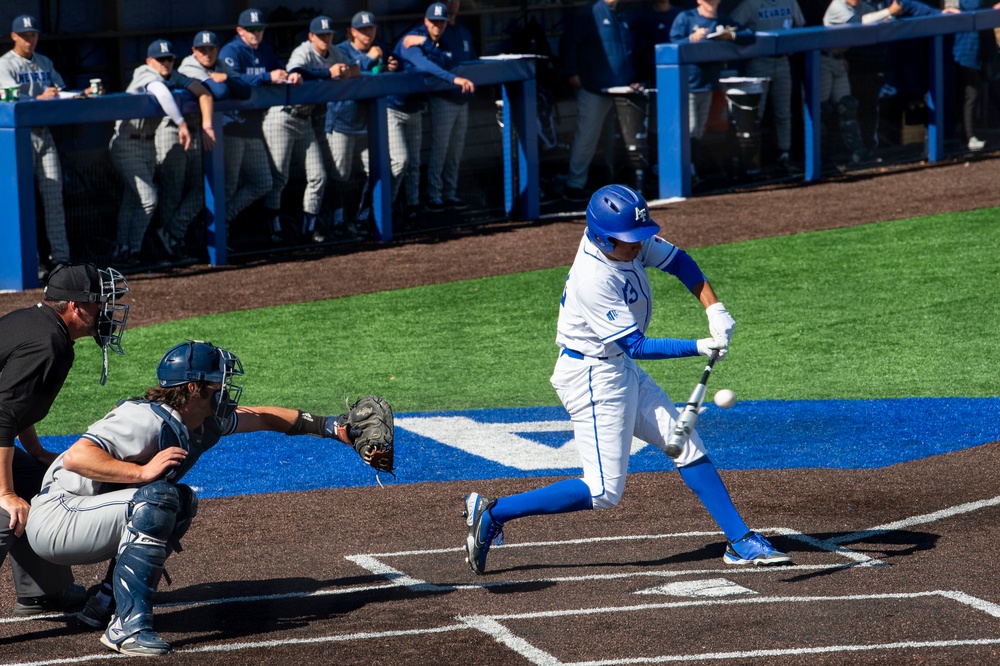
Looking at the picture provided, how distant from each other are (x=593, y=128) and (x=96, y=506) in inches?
416

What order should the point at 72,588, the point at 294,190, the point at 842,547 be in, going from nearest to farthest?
the point at 72,588, the point at 842,547, the point at 294,190

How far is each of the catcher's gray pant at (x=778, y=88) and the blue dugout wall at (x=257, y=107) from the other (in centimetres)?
270

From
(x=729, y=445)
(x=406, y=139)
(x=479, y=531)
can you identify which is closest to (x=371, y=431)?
(x=479, y=531)

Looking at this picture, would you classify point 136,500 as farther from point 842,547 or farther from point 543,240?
point 543,240

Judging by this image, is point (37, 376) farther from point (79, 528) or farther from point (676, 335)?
point (676, 335)

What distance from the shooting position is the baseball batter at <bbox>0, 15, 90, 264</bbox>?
11.5m

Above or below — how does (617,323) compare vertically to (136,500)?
above

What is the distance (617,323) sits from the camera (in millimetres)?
5621

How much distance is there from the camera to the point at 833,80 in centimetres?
1605

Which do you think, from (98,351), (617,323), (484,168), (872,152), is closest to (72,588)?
(617,323)

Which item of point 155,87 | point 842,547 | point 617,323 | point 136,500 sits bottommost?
point 842,547

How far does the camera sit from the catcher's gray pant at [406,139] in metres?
13.5

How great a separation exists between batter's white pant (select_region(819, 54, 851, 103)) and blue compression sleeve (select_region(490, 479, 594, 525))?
11.2m

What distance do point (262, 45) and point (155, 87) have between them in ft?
4.80
